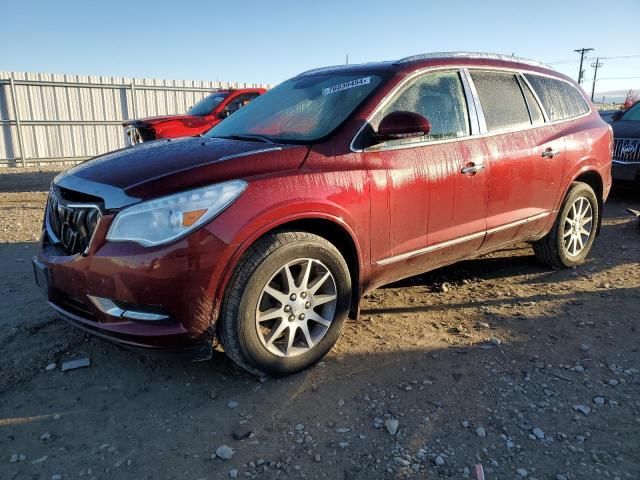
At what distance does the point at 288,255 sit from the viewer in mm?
2701

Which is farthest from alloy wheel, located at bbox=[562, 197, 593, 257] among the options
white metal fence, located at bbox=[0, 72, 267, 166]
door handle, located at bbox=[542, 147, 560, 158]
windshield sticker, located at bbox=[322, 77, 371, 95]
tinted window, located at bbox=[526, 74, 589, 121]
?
white metal fence, located at bbox=[0, 72, 267, 166]

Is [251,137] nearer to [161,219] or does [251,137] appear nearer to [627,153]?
[161,219]

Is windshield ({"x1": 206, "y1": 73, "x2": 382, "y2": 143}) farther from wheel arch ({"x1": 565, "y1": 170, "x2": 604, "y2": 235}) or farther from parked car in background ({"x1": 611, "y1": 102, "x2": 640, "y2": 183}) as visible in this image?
parked car in background ({"x1": 611, "y1": 102, "x2": 640, "y2": 183})

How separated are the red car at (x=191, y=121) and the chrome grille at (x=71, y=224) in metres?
6.33

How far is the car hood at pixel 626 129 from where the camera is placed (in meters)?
7.42

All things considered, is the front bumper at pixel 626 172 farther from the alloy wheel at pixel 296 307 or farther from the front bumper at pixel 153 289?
the front bumper at pixel 153 289

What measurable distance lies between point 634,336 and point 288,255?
8.09 ft

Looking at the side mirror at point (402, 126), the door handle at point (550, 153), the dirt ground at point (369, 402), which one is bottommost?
the dirt ground at point (369, 402)

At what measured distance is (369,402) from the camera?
2643 mm

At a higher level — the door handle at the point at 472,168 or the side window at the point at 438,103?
the side window at the point at 438,103

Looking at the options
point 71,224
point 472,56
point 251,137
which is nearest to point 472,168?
point 472,56

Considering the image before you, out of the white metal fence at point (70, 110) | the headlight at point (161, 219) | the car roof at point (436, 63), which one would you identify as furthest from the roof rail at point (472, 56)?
the white metal fence at point (70, 110)

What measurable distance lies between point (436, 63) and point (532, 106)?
1.15m

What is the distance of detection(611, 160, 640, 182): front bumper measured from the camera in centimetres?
725
